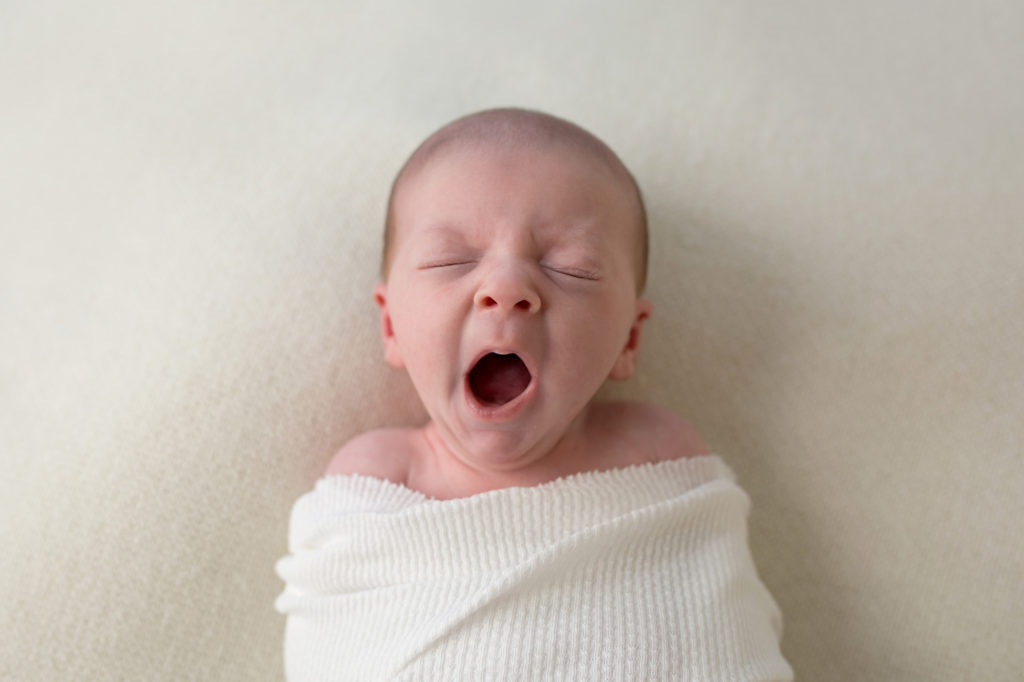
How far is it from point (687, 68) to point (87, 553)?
1306 millimetres

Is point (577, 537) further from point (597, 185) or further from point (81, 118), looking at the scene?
point (81, 118)

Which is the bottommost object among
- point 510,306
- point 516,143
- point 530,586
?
point 530,586

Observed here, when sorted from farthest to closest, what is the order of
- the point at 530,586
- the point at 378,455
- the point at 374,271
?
the point at 374,271 → the point at 378,455 → the point at 530,586

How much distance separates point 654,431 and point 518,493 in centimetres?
28

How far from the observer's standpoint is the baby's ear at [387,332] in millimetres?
1228

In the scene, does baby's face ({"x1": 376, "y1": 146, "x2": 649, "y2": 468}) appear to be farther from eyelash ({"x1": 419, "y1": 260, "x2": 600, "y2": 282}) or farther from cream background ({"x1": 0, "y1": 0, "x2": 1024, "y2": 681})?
cream background ({"x1": 0, "y1": 0, "x2": 1024, "y2": 681})

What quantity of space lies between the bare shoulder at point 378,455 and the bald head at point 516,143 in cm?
25

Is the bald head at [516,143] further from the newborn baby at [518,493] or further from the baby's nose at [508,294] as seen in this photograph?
the baby's nose at [508,294]

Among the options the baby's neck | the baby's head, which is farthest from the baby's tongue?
the baby's neck

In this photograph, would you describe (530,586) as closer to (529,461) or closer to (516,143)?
(529,461)

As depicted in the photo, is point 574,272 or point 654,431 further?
point 654,431

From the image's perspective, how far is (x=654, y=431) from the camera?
1.25 m

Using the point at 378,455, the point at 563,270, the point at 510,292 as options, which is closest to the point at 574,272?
the point at 563,270

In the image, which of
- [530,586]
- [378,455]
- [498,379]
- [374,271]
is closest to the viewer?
[530,586]
